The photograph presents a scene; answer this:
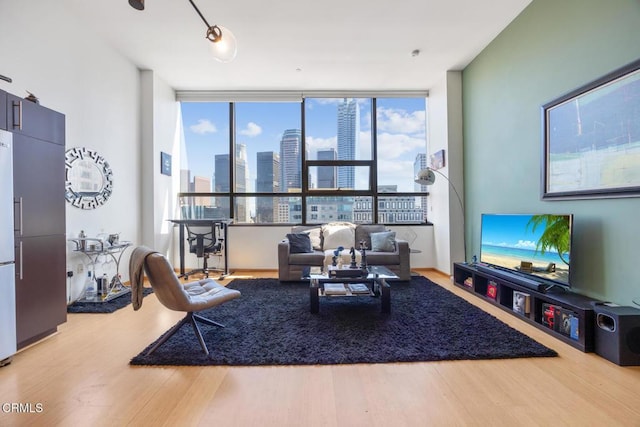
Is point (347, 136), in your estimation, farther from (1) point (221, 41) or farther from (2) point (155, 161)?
(1) point (221, 41)

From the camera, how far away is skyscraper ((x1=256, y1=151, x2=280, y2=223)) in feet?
18.3

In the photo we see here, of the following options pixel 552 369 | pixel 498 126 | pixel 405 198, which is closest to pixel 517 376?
pixel 552 369

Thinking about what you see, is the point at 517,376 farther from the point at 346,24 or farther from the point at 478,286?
the point at 346,24

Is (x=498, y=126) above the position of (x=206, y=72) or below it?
below

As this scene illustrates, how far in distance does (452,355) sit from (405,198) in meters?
3.69

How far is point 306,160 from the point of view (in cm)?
559

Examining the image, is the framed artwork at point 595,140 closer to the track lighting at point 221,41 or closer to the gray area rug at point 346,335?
the gray area rug at point 346,335

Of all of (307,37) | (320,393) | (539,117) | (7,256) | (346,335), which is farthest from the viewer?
(307,37)

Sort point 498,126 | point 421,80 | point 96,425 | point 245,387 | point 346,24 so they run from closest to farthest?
point 96,425 < point 245,387 < point 346,24 < point 498,126 < point 421,80

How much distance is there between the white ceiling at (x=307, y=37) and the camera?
3.18 meters

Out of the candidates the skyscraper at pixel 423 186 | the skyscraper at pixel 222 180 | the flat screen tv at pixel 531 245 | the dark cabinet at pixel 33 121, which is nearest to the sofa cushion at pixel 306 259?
the skyscraper at pixel 222 180

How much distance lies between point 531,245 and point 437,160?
246 centimetres

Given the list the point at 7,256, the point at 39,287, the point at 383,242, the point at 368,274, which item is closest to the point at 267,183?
the point at 383,242

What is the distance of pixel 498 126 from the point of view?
3865 mm
